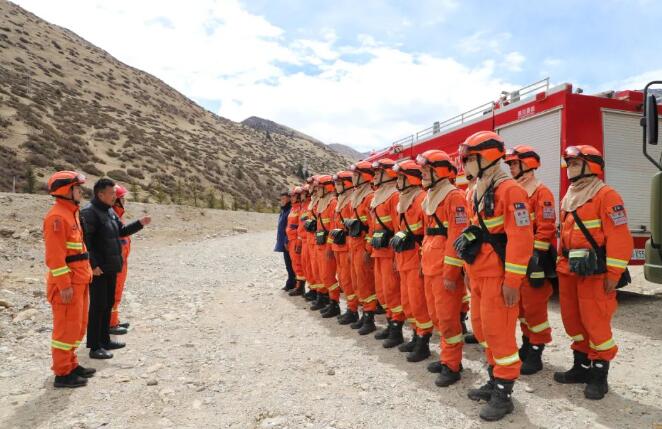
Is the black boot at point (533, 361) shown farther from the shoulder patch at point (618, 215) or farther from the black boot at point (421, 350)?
the shoulder patch at point (618, 215)

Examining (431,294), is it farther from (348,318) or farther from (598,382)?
(348,318)

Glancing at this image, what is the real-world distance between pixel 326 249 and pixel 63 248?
3645 millimetres

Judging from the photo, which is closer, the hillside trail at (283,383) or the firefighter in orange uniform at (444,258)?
the hillside trail at (283,383)

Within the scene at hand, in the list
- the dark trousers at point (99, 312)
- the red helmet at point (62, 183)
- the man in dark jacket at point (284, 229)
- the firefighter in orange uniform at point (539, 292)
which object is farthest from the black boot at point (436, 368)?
the man in dark jacket at point (284, 229)

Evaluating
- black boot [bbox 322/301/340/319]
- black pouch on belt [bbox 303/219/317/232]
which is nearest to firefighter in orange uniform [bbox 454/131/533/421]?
black boot [bbox 322/301/340/319]

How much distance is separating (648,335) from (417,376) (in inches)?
118

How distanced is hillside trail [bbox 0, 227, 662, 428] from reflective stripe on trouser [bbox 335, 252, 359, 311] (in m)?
0.43

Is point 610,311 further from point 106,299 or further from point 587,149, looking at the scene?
point 106,299

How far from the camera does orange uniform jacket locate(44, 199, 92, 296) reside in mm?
3967

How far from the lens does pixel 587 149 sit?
3.76 m

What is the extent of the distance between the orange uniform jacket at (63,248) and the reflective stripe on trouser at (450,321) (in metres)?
3.29

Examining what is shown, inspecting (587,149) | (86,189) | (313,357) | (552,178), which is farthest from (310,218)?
(86,189)

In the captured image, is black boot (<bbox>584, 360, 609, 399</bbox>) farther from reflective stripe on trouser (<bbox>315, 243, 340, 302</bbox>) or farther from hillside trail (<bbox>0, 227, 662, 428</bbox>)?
reflective stripe on trouser (<bbox>315, 243, 340, 302</bbox>)

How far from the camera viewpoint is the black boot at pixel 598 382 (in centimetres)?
352
